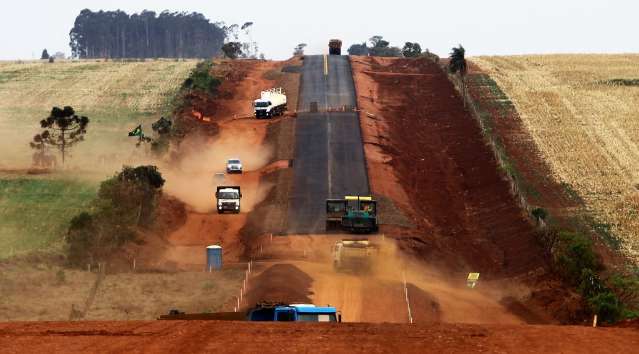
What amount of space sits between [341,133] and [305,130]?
10.6 ft

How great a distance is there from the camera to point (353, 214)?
5672cm

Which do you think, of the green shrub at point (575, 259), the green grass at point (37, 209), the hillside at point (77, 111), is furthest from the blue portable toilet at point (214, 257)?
the green shrub at point (575, 259)

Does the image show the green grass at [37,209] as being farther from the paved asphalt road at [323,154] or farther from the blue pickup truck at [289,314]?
the blue pickup truck at [289,314]

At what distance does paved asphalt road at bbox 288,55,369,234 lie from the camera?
63.5 m

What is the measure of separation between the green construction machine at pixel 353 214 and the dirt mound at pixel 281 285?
8173 millimetres

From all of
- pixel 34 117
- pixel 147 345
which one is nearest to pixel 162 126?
pixel 34 117

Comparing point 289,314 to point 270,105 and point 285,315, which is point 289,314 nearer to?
point 285,315

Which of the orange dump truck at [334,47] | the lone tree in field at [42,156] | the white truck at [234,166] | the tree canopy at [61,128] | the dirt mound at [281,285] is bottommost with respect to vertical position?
the dirt mound at [281,285]

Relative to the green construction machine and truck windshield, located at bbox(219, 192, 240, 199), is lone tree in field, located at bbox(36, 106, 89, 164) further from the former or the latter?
the green construction machine

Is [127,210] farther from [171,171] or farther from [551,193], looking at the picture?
[551,193]

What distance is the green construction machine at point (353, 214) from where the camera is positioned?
56406 mm

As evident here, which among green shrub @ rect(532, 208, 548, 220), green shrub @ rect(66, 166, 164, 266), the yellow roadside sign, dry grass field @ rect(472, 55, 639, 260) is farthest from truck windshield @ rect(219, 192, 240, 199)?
dry grass field @ rect(472, 55, 639, 260)

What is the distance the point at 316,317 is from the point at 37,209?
1535 inches

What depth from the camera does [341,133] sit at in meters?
84.4
